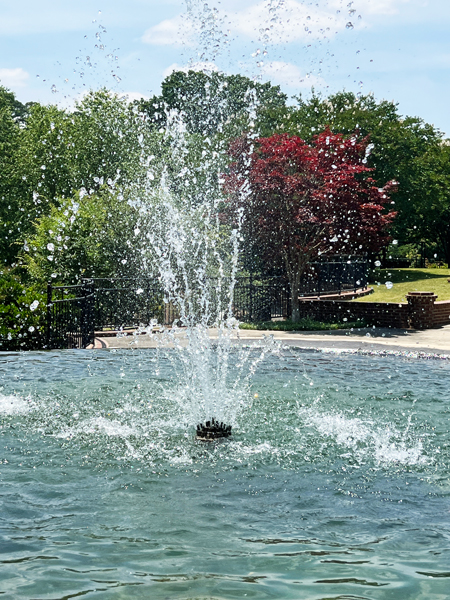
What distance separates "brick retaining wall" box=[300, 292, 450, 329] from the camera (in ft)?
68.6

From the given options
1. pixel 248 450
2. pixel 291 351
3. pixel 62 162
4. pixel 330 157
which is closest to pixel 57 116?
pixel 62 162

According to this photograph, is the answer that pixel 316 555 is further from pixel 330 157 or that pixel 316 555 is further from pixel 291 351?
pixel 330 157

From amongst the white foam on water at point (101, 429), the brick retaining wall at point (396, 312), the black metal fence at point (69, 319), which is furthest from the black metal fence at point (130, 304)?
the white foam on water at point (101, 429)

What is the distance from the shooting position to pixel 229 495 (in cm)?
692

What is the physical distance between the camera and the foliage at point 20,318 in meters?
16.8

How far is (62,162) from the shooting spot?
131 ft

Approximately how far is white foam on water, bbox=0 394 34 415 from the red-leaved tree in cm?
1245

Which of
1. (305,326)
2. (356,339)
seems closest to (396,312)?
(305,326)

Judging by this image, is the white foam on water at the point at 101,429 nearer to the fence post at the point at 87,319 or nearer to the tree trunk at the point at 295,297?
Result: the fence post at the point at 87,319

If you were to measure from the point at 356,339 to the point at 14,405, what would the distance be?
34.4 ft

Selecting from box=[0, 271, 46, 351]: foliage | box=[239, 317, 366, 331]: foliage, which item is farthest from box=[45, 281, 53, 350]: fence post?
box=[239, 317, 366, 331]: foliage

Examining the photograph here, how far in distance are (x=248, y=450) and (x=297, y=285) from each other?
1512 centimetres

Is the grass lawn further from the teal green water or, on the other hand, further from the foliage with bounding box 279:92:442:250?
the teal green water

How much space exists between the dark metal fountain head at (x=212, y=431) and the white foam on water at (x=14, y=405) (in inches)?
116
